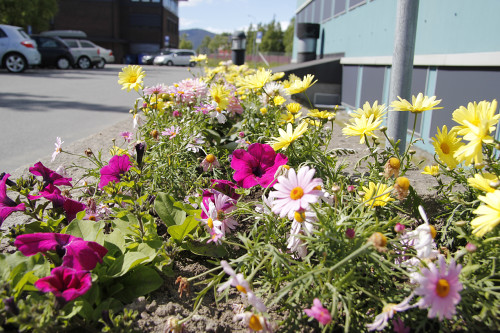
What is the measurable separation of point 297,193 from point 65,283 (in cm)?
72

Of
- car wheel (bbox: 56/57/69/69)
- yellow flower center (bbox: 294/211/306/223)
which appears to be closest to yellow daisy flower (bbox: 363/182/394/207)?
yellow flower center (bbox: 294/211/306/223)

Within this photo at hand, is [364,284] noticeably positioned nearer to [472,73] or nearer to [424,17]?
[472,73]

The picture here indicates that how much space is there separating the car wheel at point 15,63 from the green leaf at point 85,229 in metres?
16.5

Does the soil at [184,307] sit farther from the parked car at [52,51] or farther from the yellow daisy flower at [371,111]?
the parked car at [52,51]

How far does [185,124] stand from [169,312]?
4.46 ft

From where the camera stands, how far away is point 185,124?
96.1 inches

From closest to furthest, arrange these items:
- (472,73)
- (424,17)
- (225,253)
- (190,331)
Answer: (190,331), (225,253), (472,73), (424,17)

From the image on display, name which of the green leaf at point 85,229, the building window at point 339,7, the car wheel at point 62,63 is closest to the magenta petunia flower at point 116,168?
the green leaf at point 85,229

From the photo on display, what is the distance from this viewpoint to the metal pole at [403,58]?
7.91ft

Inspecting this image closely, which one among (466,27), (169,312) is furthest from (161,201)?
(466,27)

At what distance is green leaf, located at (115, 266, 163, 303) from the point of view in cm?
135

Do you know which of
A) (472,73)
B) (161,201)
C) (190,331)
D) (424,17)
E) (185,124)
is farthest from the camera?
(424,17)

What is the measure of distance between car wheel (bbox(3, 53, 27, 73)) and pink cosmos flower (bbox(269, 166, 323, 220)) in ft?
55.8

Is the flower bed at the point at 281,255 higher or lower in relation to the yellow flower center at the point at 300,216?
lower
